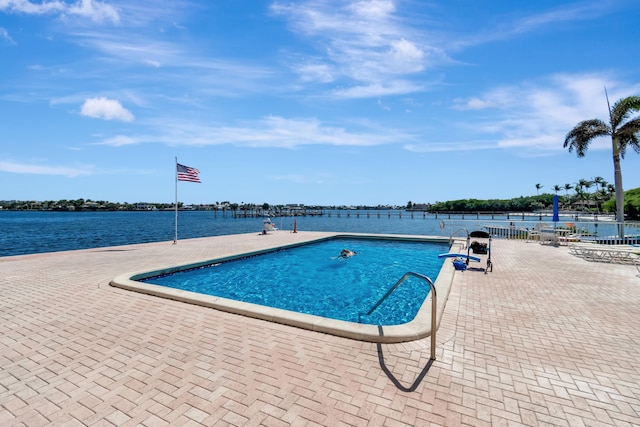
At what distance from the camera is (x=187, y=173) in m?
16.0

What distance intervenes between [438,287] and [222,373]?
5054 mm

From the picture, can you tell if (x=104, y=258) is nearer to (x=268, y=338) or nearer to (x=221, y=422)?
(x=268, y=338)

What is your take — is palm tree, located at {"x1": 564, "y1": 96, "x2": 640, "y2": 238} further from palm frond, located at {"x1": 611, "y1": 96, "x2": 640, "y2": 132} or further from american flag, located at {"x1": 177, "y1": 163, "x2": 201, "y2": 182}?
american flag, located at {"x1": 177, "y1": 163, "x2": 201, "y2": 182}

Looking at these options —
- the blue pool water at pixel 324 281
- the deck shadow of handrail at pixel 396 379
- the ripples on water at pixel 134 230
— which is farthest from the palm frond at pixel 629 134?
the deck shadow of handrail at pixel 396 379

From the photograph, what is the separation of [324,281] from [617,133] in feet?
58.2

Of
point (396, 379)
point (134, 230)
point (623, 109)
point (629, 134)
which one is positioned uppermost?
point (623, 109)

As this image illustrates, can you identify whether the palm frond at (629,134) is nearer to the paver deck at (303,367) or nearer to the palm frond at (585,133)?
the palm frond at (585,133)

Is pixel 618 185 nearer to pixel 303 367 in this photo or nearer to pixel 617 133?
pixel 617 133

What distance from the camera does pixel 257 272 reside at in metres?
10.6

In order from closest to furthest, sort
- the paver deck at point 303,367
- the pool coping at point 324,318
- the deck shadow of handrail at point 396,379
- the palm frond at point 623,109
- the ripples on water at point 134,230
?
1. the paver deck at point 303,367
2. the deck shadow of handrail at point 396,379
3. the pool coping at point 324,318
4. the palm frond at point 623,109
5. the ripples on water at point 134,230

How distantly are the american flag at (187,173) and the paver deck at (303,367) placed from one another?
33.7 feet

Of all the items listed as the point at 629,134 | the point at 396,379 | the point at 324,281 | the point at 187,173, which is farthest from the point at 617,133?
the point at 187,173

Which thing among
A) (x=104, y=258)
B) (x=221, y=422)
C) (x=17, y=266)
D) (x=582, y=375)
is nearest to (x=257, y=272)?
(x=104, y=258)

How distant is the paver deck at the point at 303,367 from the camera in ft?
8.89
